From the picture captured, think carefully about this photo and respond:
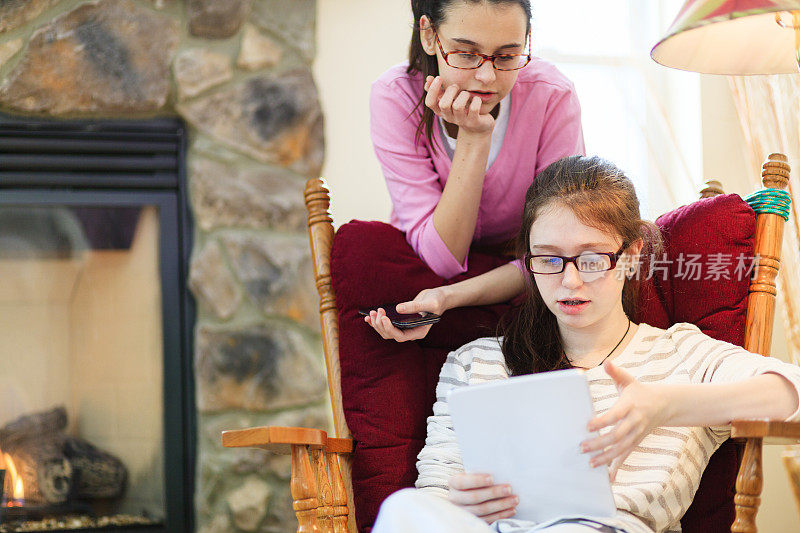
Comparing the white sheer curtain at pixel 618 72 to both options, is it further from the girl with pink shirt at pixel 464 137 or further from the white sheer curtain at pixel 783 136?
the girl with pink shirt at pixel 464 137

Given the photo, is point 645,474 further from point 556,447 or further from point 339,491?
point 339,491

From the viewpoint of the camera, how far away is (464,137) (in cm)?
157

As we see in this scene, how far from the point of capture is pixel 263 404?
2.53 meters

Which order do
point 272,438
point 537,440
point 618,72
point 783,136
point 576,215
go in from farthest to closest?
1. point 618,72
2. point 783,136
3. point 576,215
4. point 272,438
5. point 537,440

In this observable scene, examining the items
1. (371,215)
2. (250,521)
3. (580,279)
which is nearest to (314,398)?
(250,521)

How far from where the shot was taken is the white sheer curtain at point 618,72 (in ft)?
9.29

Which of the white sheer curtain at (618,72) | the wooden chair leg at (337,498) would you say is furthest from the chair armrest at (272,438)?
the white sheer curtain at (618,72)

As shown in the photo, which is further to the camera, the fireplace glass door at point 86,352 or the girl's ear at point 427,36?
the fireplace glass door at point 86,352

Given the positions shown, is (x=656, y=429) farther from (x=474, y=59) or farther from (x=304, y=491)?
(x=474, y=59)

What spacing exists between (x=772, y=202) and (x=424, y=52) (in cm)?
70

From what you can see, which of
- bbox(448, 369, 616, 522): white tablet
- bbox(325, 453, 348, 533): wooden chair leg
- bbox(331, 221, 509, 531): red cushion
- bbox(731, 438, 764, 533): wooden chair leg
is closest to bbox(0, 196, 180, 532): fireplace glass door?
bbox(331, 221, 509, 531): red cushion

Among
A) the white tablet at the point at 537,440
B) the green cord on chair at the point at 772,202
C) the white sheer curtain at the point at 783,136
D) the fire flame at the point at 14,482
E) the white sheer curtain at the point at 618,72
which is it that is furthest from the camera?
the white sheer curtain at the point at 618,72

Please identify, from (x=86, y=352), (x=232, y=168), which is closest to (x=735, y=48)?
(x=232, y=168)

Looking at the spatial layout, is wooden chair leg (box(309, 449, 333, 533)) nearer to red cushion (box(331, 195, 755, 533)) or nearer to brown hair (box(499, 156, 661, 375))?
red cushion (box(331, 195, 755, 533))
